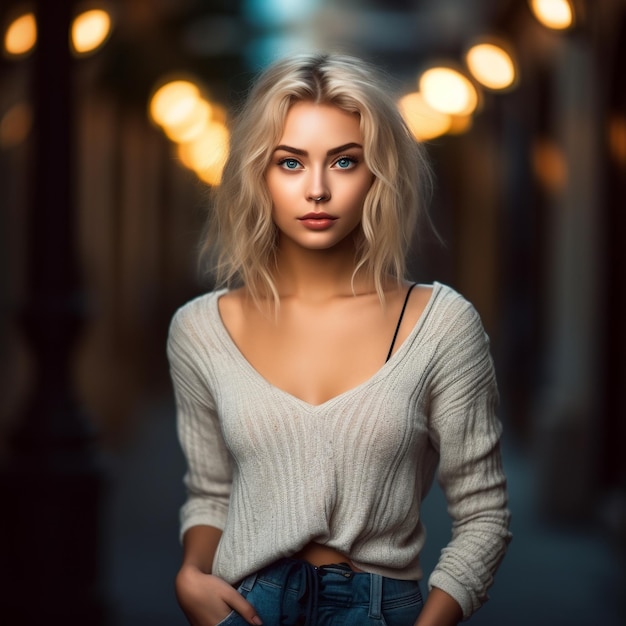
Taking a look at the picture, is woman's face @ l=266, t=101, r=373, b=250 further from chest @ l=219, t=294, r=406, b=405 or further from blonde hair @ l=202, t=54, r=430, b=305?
chest @ l=219, t=294, r=406, b=405

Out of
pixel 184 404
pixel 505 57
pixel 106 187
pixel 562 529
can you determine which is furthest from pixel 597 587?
pixel 106 187

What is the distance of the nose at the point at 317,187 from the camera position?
9.07 ft

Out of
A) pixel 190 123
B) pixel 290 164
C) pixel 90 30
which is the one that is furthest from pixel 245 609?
pixel 190 123

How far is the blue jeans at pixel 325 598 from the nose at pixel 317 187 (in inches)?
30.2

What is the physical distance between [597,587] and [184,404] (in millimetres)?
5033

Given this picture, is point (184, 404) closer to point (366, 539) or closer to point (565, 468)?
point (366, 539)

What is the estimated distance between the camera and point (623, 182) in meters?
8.81

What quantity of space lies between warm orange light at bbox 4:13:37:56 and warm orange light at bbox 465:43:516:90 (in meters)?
3.18

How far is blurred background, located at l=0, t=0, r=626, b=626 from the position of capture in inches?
250

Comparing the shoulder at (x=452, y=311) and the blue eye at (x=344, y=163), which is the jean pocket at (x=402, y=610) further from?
the blue eye at (x=344, y=163)

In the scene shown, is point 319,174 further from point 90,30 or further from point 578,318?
point 578,318

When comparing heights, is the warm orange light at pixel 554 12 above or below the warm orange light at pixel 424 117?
above

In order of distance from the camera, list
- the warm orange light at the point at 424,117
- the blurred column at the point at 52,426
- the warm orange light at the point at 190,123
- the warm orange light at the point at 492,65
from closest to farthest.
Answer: the blurred column at the point at 52,426, the warm orange light at the point at 492,65, the warm orange light at the point at 190,123, the warm orange light at the point at 424,117

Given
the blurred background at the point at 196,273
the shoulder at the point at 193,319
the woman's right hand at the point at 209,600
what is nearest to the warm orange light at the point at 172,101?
the blurred background at the point at 196,273
